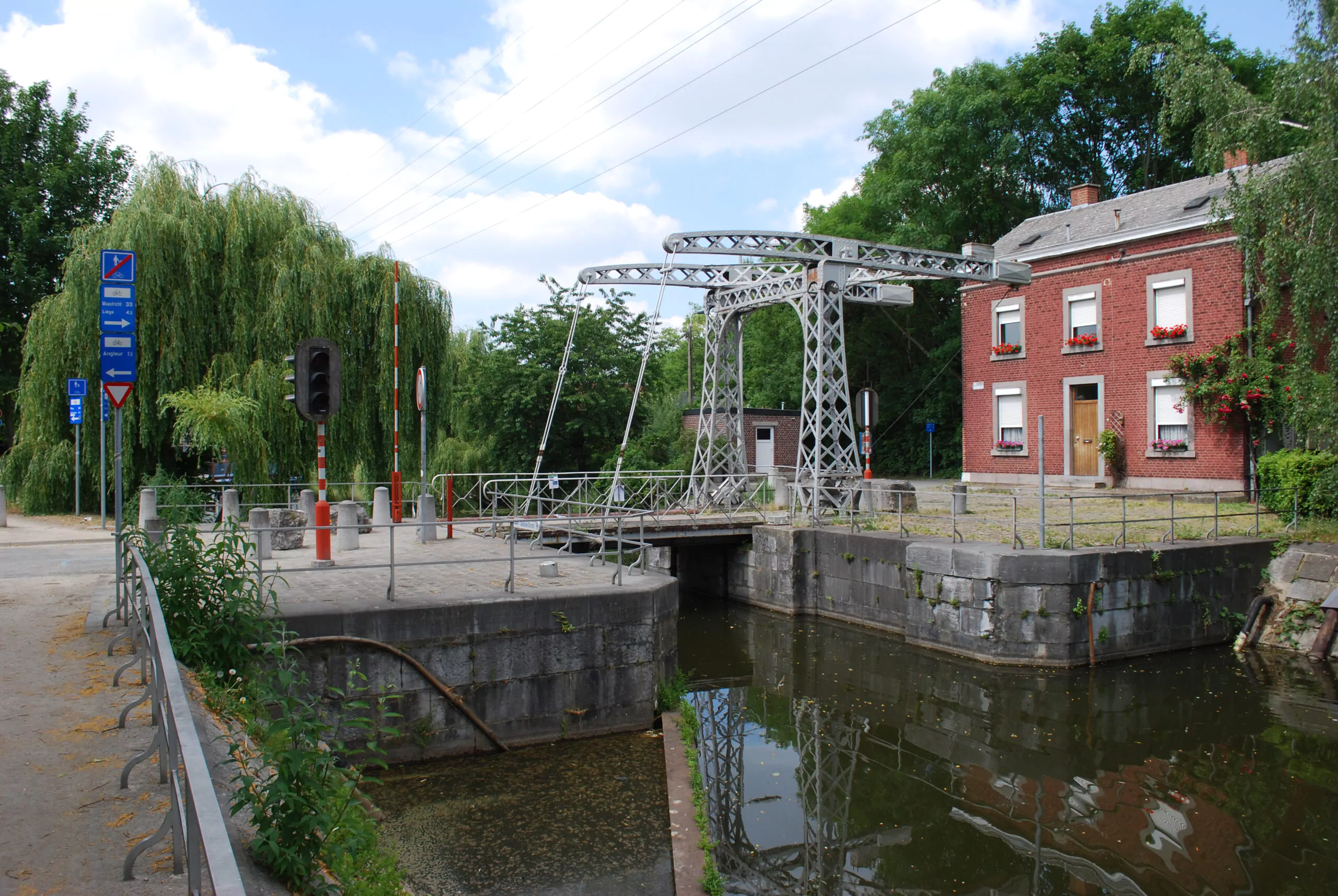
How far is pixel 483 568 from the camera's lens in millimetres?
12344

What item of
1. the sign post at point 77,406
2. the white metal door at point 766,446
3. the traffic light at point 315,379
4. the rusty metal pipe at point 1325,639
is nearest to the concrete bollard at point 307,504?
the traffic light at point 315,379

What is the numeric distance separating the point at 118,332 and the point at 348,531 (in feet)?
21.3

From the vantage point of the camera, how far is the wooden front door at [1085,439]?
23250mm

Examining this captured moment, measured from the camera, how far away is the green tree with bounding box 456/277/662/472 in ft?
88.6

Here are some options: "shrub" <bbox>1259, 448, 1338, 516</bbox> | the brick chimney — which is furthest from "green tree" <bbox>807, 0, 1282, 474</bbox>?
"shrub" <bbox>1259, 448, 1338, 516</bbox>

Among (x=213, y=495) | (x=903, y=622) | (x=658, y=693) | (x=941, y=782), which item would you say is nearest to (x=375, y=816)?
(x=658, y=693)

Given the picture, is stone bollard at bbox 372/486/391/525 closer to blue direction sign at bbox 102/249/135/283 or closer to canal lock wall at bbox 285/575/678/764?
canal lock wall at bbox 285/575/678/764

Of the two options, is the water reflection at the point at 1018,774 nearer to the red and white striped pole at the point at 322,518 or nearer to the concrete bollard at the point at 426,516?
the concrete bollard at the point at 426,516

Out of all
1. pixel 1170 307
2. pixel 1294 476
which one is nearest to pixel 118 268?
pixel 1294 476

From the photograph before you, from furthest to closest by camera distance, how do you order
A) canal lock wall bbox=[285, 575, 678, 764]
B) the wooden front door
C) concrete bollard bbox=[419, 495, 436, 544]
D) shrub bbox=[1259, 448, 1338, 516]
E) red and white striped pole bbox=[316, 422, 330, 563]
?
1. the wooden front door
2. shrub bbox=[1259, 448, 1338, 516]
3. concrete bollard bbox=[419, 495, 436, 544]
4. red and white striped pole bbox=[316, 422, 330, 563]
5. canal lock wall bbox=[285, 575, 678, 764]

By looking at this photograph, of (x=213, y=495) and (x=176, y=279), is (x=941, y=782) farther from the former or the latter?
(x=176, y=279)

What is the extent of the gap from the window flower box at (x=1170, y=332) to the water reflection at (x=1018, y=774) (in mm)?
9345

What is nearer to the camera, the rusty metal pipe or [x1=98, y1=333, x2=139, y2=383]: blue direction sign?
[x1=98, y1=333, x2=139, y2=383]: blue direction sign

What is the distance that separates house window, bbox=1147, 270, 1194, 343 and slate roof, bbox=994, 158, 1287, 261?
3.55 ft
